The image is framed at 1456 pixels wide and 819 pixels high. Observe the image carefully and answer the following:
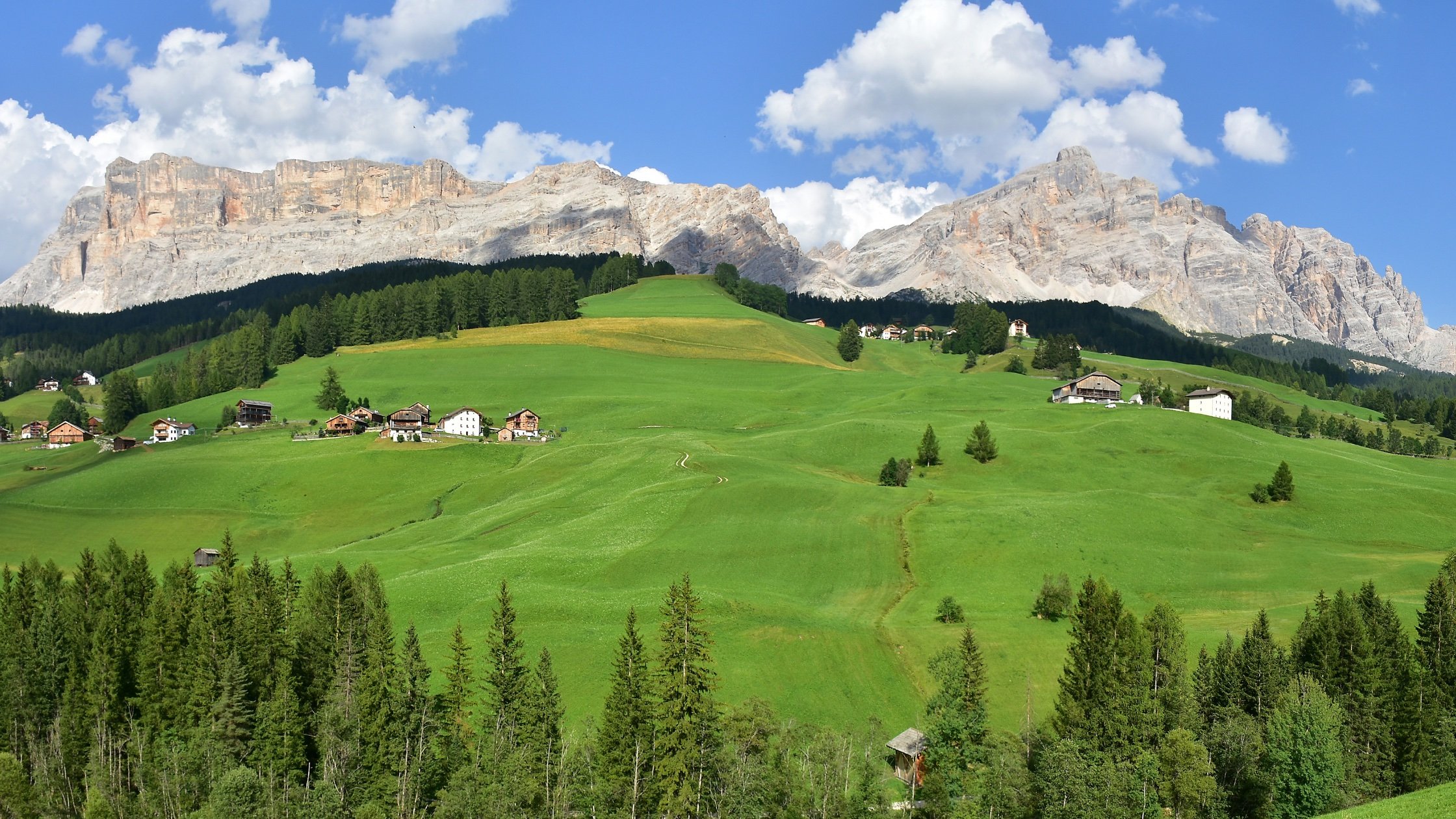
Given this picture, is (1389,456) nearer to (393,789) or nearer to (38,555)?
(393,789)

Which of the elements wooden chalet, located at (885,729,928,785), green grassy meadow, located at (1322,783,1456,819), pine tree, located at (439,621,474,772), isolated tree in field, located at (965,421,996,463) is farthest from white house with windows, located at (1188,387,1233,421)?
pine tree, located at (439,621,474,772)

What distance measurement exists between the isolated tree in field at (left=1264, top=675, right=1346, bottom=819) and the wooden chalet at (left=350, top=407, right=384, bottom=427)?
132 m

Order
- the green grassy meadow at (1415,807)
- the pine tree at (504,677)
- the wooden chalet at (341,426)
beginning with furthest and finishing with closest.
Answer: the wooden chalet at (341,426) < the pine tree at (504,677) < the green grassy meadow at (1415,807)

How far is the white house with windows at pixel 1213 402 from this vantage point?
163 metres

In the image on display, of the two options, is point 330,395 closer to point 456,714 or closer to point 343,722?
point 343,722

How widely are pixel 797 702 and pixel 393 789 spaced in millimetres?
22395

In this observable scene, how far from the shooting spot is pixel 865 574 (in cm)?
8406

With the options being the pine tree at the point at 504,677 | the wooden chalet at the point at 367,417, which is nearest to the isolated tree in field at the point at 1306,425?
the wooden chalet at the point at 367,417

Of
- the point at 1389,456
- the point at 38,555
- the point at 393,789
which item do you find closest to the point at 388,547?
the point at 38,555

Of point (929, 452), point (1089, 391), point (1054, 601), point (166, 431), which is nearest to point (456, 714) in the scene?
point (1054, 601)

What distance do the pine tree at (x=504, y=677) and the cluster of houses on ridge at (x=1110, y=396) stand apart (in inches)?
4883

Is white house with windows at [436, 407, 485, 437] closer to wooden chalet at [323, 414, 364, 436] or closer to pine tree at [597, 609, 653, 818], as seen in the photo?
wooden chalet at [323, 414, 364, 436]

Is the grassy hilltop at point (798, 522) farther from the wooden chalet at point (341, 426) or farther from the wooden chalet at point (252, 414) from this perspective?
the wooden chalet at point (341, 426)

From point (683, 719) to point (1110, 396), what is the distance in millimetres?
133614
